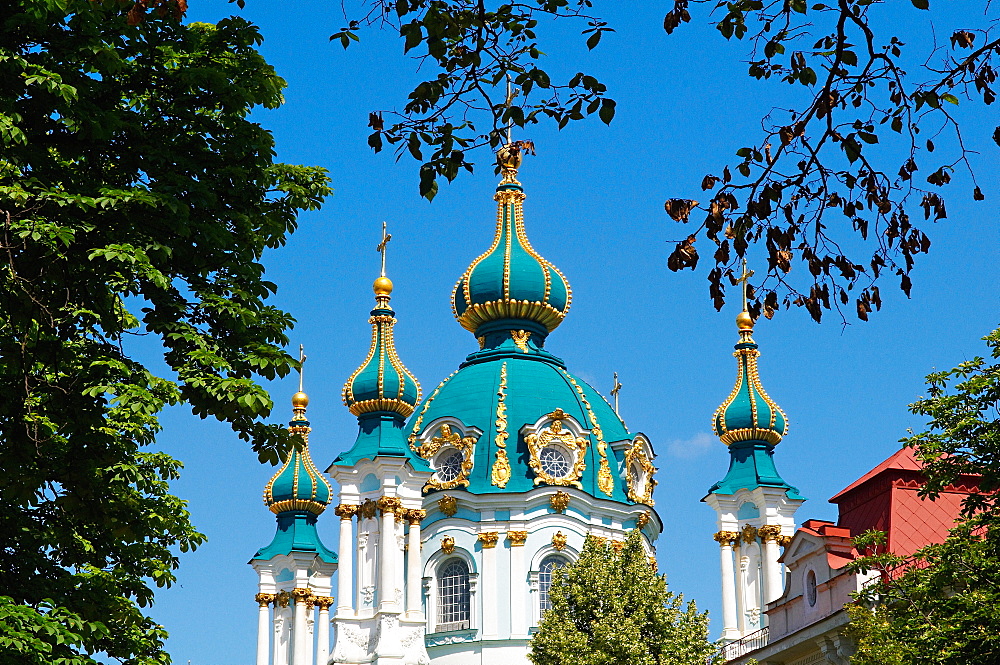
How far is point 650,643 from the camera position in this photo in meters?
30.0

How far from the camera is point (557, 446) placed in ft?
146

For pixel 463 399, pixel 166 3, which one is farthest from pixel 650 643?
pixel 166 3

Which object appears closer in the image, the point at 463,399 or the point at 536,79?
the point at 536,79

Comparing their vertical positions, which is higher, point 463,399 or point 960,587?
point 463,399

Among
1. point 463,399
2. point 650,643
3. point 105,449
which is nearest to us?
point 105,449

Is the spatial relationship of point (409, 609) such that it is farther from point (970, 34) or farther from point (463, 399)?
point (970, 34)

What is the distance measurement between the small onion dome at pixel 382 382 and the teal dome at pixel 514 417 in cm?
164

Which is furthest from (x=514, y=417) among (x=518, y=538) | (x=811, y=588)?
(x=811, y=588)

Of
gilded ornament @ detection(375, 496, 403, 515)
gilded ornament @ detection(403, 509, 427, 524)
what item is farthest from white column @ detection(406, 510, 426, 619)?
gilded ornament @ detection(375, 496, 403, 515)

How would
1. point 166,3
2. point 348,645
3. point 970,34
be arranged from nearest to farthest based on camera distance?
point 970,34 < point 166,3 < point 348,645

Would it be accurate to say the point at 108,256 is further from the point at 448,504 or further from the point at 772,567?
the point at 772,567

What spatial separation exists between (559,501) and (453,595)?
4023 millimetres

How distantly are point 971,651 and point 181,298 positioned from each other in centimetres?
918

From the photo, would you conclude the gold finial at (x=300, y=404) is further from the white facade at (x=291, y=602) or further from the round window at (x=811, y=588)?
the round window at (x=811, y=588)
